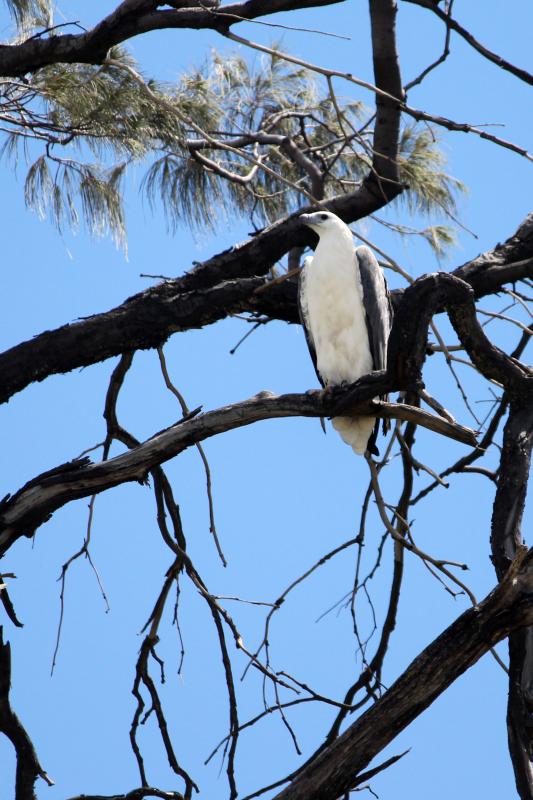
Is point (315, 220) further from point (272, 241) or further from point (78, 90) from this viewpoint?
point (78, 90)

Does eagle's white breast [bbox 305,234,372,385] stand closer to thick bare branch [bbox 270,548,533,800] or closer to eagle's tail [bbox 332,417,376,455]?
eagle's tail [bbox 332,417,376,455]

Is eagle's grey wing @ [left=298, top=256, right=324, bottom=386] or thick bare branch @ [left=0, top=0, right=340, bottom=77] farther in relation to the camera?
eagle's grey wing @ [left=298, top=256, right=324, bottom=386]

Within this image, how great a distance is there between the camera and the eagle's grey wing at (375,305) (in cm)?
381

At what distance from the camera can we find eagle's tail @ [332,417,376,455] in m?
3.70

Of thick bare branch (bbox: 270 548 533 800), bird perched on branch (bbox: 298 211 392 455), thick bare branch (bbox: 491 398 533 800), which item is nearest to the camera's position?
thick bare branch (bbox: 270 548 533 800)

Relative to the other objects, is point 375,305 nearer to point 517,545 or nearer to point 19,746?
point 517,545

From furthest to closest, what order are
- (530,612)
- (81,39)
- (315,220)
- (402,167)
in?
(402,167) → (315,220) → (81,39) → (530,612)

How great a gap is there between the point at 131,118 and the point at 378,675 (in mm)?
2135

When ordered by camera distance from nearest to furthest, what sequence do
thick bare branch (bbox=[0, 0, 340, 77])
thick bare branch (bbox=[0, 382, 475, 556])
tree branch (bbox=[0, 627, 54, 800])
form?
thick bare branch (bbox=[0, 382, 475, 556]) < tree branch (bbox=[0, 627, 54, 800]) < thick bare branch (bbox=[0, 0, 340, 77])

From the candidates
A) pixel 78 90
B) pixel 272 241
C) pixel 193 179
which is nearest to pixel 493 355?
pixel 272 241

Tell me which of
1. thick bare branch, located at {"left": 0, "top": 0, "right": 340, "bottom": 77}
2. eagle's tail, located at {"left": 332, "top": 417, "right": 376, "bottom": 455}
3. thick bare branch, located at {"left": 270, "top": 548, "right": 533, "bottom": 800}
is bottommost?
thick bare branch, located at {"left": 270, "top": 548, "right": 533, "bottom": 800}

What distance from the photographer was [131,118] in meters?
3.96

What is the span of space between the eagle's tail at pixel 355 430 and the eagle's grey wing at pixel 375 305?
8 centimetres

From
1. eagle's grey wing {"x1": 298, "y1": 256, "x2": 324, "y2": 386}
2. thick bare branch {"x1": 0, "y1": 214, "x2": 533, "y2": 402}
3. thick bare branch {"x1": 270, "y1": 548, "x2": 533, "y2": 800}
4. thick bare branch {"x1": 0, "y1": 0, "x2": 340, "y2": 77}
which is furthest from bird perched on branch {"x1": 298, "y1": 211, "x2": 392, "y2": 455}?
thick bare branch {"x1": 270, "y1": 548, "x2": 533, "y2": 800}
